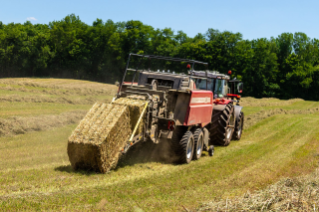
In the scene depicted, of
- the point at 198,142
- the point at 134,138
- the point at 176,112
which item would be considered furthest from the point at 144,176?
the point at 198,142

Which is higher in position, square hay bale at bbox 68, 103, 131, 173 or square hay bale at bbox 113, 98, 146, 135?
square hay bale at bbox 113, 98, 146, 135

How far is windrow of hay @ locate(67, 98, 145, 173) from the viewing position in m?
7.40

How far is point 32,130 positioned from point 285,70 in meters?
56.6

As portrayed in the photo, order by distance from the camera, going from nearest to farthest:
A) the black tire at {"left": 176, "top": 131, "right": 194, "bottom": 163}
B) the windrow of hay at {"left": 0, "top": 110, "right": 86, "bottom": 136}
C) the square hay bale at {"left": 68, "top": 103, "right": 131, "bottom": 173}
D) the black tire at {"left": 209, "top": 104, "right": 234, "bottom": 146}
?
the square hay bale at {"left": 68, "top": 103, "right": 131, "bottom": 173} < the black tire at {"left": 176, "top": 131, "right": 194, "bottom": 163} < the windrow of hay at {"left": 0, "top": 110, "right": 86, "bottom": 136} < the black tire at {"left": 209, "top": 104, "right": 234, "bottom": 146}

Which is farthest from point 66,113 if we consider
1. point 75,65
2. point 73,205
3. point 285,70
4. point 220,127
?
point 285,70

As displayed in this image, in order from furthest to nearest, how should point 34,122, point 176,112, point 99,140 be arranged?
1. point 34,122
2. point 176,112
3. point 99,140

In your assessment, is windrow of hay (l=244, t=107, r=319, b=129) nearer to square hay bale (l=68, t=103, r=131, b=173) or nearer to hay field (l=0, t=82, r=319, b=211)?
hay field (l=0, t=82, r=319, b=211)

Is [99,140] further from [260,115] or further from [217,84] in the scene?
[260,115]

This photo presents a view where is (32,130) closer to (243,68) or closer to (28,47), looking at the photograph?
(28,47)

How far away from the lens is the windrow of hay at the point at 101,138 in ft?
24.3

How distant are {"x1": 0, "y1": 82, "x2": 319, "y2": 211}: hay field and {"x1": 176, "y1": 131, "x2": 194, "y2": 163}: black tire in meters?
0.27

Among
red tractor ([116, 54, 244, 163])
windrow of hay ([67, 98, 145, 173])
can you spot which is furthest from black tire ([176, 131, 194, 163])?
windrow of hay ([67, 98, 145, 173])

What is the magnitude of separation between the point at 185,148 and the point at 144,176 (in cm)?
195

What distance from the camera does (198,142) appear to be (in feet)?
34.7
